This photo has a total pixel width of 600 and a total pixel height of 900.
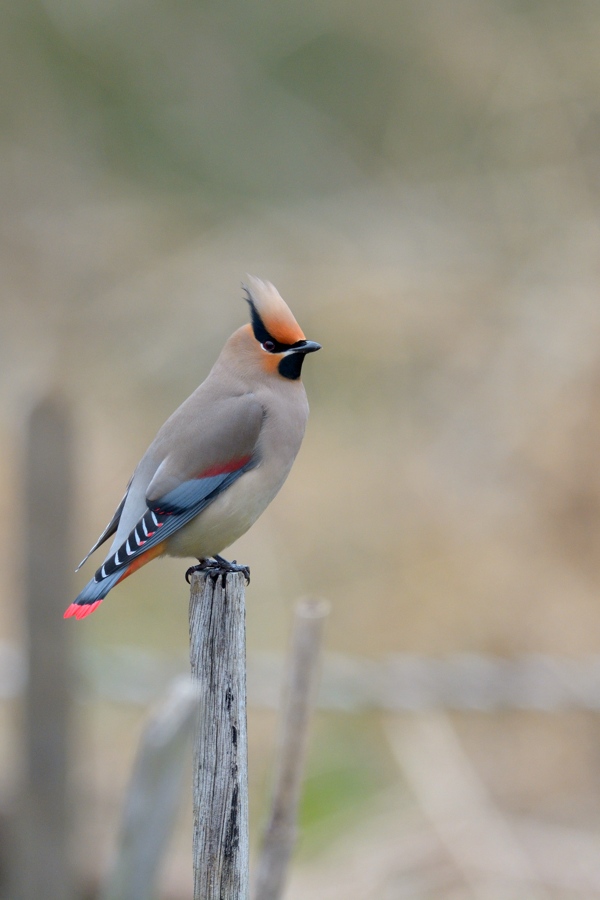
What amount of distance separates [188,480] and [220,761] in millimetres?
967

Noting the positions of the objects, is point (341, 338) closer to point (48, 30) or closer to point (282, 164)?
point (282, 164)

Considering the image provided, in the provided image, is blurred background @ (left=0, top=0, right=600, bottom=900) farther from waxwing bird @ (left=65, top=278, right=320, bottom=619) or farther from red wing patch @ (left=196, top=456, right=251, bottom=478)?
red wing patch @ (left=196, top=456, right=251, bottom=478)

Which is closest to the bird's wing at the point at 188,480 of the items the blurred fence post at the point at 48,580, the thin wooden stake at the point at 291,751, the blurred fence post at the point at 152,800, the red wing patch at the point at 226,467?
the red wing patch at the point at 226,467

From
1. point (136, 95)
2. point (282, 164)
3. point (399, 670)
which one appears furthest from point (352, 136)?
point (399, 670)

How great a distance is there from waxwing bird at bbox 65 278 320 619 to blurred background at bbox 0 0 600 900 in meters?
0.22

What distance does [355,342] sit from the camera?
8406 mm

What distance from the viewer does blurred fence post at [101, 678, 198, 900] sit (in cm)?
144

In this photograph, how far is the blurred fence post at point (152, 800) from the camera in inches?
56.9

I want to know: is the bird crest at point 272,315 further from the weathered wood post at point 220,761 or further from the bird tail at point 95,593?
the weathered wood post at point 220,761

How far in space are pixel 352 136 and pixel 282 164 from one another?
69cm

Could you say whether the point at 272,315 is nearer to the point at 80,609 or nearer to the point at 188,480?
the point at 188,480

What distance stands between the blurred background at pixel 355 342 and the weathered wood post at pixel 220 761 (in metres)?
0.73

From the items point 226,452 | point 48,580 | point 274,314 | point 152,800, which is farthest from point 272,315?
point 152,800

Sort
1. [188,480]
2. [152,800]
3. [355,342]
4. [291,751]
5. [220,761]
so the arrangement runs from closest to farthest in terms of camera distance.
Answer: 1. [152,800]
2. [220,761]
3. [291,751]
4. [188,480]
5. [355,342]
